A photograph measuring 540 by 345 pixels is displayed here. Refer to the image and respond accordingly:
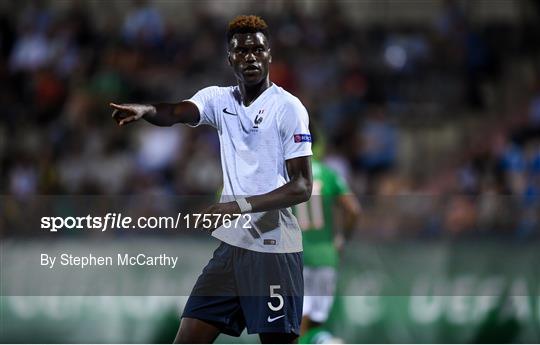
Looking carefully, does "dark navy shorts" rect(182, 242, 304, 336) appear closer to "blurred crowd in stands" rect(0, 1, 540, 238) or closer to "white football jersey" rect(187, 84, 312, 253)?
"white football jersey" rect(187, 84, 312, 253)

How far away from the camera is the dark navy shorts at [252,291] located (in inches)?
218

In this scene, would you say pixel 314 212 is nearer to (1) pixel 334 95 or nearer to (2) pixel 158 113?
(2) pixel 158 113

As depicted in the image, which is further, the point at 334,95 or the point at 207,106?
the point at 334,95

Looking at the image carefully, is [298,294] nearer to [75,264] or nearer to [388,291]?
[75,264]

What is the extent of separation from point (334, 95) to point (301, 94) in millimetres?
460

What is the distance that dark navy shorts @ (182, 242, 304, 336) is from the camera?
553 centimetres

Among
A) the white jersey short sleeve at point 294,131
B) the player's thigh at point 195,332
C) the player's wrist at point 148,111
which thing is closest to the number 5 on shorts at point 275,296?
the player's thigh at point 195,332

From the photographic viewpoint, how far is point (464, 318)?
8328 mm

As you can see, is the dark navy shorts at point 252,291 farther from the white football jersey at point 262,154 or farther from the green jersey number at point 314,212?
the green jersey number at point 314,212

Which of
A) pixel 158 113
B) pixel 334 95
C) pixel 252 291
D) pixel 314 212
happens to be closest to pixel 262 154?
pixel 158 113

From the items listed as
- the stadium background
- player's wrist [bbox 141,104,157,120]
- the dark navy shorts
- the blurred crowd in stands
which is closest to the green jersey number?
the stadium background

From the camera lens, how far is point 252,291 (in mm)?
5551

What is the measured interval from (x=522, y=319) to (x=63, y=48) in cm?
760

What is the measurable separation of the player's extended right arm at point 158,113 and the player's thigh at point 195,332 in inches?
34.7
